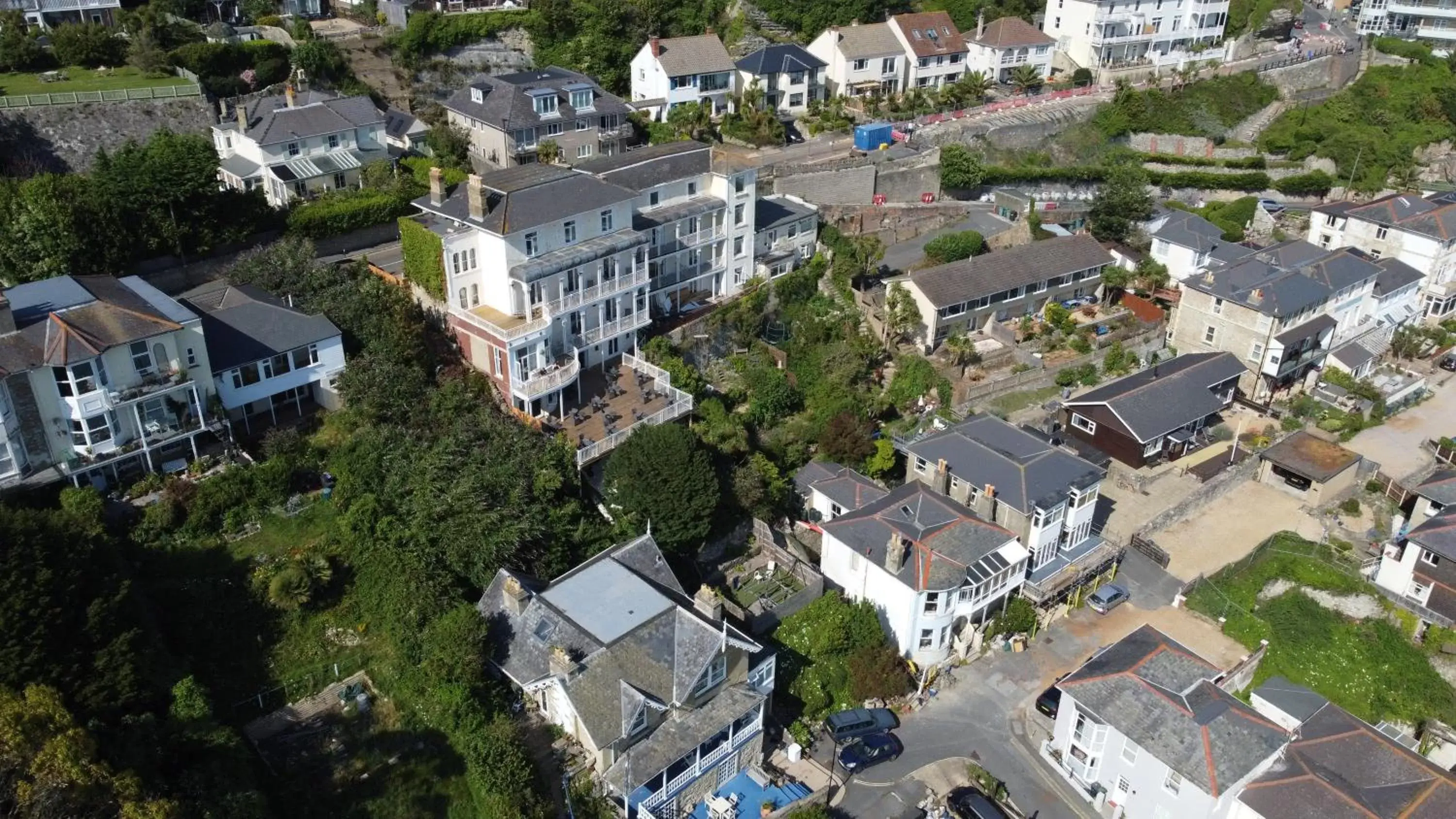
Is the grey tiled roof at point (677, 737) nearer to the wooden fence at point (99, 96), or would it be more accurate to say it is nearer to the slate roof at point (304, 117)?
the slate roof at point (304, 117)

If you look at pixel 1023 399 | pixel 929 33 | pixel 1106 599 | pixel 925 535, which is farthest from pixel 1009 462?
pixel 929 33

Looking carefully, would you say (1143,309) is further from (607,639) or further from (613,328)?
(607,639)

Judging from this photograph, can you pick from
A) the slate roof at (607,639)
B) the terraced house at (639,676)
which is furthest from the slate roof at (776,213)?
the terraced house at (639,676)

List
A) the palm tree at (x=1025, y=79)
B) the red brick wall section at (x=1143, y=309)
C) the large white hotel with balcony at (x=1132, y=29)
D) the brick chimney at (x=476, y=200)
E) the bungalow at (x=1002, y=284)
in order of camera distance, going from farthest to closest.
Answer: the large white hotel with balcony at (x=1132, y=29) < the palm tree at (x=1025, y=79) < the red brick wall section at (x=1143, y=309) < the bungalow at (x=1002, y=284) < the brick chimney at (x=476, y=200)

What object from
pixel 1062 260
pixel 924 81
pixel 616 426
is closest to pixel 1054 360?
pixel 1062 260

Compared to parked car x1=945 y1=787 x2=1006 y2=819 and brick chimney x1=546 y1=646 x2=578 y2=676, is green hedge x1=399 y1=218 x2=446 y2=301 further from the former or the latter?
parked car x1=945 y1=787 x2=1006 y2=819

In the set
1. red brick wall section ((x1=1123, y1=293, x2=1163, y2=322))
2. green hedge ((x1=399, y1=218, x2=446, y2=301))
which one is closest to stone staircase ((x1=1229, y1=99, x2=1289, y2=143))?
red brick wall section ((x1=1123, y1=293, x2=1163, y2=322))
